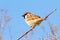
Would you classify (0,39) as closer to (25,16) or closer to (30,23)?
(30,23)

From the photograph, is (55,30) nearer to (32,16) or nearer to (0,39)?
(0,39)

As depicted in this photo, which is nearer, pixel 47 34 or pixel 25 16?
pixel 47 34

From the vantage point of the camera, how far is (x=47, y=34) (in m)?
1.87

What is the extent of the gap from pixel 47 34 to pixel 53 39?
0.11 metres

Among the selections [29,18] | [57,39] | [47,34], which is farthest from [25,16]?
[57,39]

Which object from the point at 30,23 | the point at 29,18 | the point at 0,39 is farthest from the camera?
the point at 29,18

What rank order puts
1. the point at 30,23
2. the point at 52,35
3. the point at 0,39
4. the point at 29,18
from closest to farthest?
the point at 0,39, the point at 52,35, the point at 30,23, the point at 29,18

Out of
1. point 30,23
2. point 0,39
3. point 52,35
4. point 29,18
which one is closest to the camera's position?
point 0,39

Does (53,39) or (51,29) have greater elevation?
(51,29)

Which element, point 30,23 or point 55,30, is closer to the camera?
point 55,30

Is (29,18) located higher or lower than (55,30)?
lower

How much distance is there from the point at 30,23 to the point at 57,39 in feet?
2.31

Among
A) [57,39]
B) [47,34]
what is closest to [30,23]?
[47,34]

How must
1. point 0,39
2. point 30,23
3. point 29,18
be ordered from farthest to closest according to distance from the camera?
1. point 29,18
2. point 30,23
3. point 0,39
